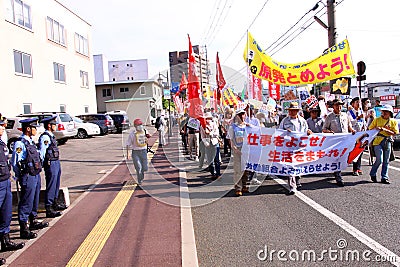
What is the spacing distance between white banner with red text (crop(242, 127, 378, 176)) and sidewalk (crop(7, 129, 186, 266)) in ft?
6.21

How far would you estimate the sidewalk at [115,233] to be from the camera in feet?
14.3

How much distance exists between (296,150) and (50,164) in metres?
4.88

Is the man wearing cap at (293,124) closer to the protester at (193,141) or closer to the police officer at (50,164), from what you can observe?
the protester at (193,141)

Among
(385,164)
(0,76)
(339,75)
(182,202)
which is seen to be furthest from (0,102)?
(385,164)

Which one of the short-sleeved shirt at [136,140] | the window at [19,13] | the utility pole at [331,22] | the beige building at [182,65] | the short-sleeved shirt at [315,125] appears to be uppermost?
the window at [19,13]

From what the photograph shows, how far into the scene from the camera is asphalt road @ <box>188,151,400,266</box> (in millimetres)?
4199

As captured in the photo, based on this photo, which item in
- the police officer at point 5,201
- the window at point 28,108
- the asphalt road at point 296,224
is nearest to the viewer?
the asphalt road at point 296,224

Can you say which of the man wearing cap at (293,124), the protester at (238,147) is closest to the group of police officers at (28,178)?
the protester at (238,147)

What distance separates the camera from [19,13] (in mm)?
20938

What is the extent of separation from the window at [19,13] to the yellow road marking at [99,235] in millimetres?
17432

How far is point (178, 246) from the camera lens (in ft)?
15.0

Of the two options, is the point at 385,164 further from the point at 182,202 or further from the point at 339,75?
the point at 182,202

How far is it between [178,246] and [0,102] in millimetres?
17668

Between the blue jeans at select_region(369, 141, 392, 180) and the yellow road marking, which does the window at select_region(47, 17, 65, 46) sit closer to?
the yellow road marking
